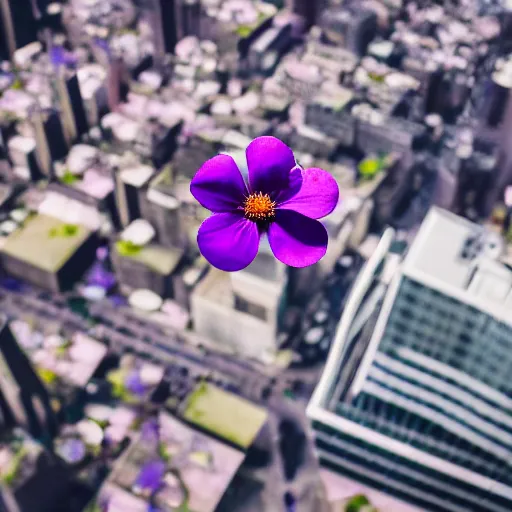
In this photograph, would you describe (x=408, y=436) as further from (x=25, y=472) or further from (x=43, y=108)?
(x=43, y=108)

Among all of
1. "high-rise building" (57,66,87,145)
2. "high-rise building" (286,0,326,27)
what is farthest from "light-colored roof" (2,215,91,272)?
"high-rise building" (286,0,326,27)

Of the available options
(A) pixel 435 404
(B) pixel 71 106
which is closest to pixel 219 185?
(A) pixel 435 404

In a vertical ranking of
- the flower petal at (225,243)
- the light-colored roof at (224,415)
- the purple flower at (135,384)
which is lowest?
the purple flower at (135,384)

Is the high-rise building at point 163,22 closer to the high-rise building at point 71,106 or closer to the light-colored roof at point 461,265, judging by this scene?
the high-rise building at point 71,106

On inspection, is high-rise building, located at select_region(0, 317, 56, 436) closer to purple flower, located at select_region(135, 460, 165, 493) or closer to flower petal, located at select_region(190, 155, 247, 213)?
purple flower, located at select_region(135, 460, 165, 493)

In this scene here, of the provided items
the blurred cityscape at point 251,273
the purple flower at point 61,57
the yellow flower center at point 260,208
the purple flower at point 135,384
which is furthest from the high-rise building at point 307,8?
the yellow flower center at point 260,208

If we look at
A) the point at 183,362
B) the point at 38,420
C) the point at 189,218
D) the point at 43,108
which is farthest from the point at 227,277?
the point at 43,108

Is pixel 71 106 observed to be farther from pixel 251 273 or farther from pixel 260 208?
pixel 260 208

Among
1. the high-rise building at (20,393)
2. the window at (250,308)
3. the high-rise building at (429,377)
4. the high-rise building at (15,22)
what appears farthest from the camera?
the high-rise building at (15,22)
